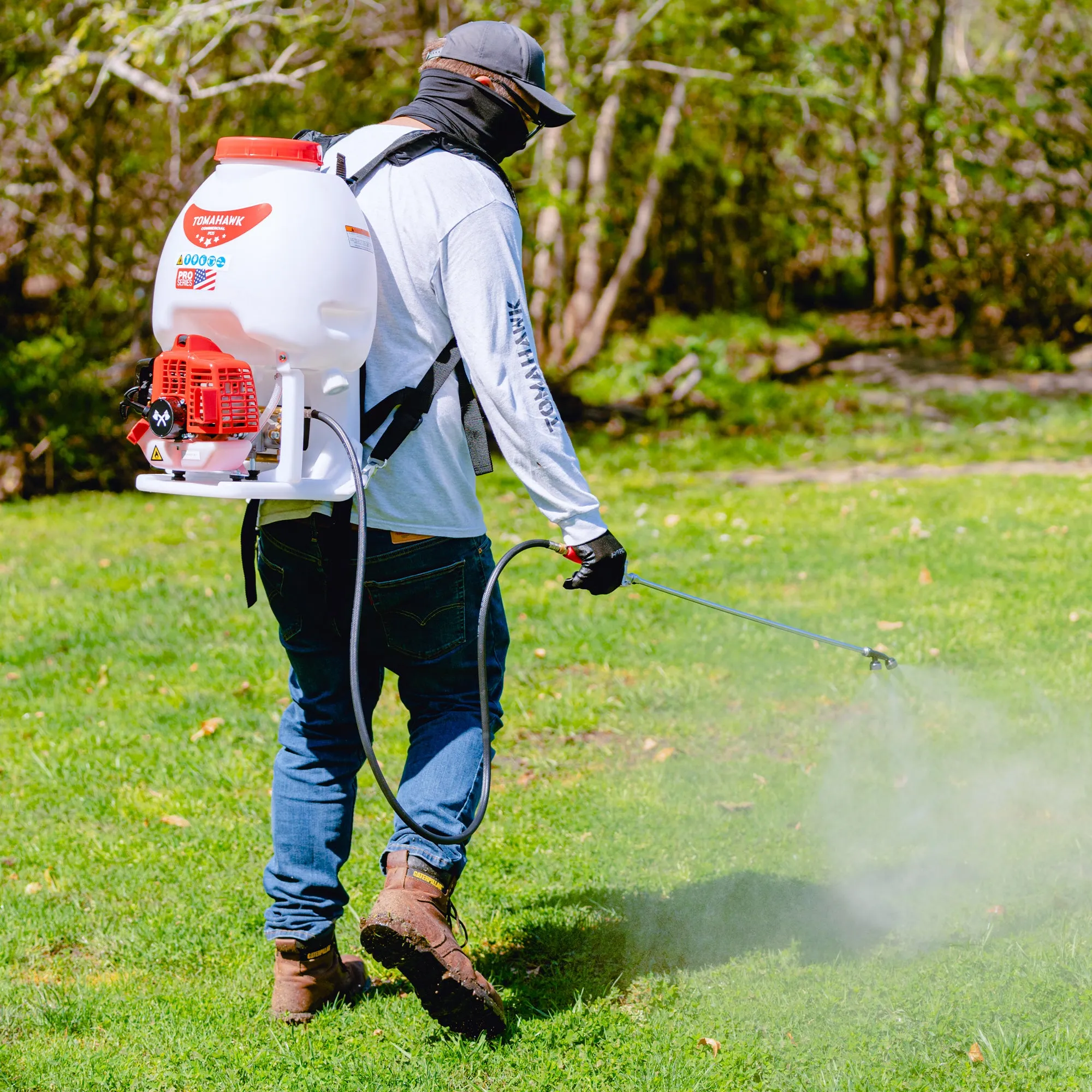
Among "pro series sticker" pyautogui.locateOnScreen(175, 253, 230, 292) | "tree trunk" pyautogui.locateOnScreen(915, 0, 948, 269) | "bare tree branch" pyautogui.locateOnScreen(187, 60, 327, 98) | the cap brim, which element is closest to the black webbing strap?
"pro series sticker" pyautogui.locateOnScreen(175, 253, 230, 292)

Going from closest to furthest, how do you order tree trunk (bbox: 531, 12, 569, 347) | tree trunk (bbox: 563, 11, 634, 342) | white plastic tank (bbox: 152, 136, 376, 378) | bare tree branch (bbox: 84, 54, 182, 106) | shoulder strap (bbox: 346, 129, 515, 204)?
1. white plastic tank (bbox: 152, 136, 376, 378)
2. shoulder strap (bbox: 346, 129, 515, 204)
3. bare tree branch (bbox: 84, 54, 182, 106)
4. tree trunk (bbox: 531, 12, 569, 347)
5. tree trunk (bbox: 563, 11, 634, 342)

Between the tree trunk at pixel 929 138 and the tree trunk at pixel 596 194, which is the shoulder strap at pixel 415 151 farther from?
the tree trunk at pixel 929 138

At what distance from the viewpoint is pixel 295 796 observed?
291 cm

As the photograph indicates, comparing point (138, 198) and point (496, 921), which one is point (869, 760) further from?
point (138, 198)

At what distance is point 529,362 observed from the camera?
8.68ft

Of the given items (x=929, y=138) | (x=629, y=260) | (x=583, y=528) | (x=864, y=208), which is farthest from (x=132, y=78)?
(x=864, y=208)

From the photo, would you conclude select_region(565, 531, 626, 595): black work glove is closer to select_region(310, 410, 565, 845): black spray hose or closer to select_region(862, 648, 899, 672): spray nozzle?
select_region(310, 410, 565, 845): black spray hose

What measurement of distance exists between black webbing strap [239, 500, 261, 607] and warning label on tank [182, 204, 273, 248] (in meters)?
0.59

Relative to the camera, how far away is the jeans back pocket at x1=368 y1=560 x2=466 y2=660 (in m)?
2.77

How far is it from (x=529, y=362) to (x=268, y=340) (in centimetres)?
50

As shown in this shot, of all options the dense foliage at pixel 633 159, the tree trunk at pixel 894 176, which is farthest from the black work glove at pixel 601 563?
the tree trunk at pixel 894 176

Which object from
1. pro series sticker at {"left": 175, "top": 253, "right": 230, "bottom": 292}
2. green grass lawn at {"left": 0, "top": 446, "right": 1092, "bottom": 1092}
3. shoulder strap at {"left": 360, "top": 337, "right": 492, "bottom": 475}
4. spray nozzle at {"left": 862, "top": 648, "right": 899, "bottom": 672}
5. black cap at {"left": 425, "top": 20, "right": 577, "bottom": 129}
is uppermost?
black cap at {"left": 425, "top": 20, "right": 577, "bottom": 129}

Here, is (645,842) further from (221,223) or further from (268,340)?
(221,223)

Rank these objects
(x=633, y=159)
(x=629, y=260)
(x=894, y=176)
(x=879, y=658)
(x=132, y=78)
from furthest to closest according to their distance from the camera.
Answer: (x=894, y=176)
(x=633, y=159)
(x=629, y=260)
(x=132, y=78)
(x=879, y=658)
